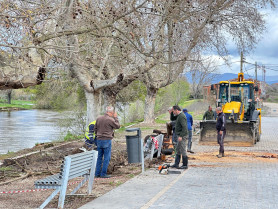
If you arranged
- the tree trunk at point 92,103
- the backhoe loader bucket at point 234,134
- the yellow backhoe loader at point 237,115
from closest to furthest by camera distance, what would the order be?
1. the backhoe loader bucket at point 234,134
2. the yellow backhoe loader at point 237,115
3. the tree trunk at point 92,103

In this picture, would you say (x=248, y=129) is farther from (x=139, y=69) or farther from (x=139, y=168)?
(x=139, y=168)

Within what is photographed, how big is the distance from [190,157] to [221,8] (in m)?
6.28

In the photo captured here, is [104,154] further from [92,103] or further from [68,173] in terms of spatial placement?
[92,103]

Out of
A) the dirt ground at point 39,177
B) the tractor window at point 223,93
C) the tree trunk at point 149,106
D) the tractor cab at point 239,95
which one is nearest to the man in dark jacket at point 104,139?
the dirt ground at point 39,177

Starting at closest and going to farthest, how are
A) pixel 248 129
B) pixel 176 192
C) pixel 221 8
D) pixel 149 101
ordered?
pixel 176 192 → pixel 221 8 → pixel 248 129 → pixel 149 101

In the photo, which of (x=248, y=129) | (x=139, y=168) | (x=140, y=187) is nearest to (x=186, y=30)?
(x=248, y=129)

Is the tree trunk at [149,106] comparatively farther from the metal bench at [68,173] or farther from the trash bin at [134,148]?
the metal bench at [68,173]

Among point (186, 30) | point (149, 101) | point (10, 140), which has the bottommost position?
point (10, 140)

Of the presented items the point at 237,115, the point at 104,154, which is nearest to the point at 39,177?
the point at 104,154

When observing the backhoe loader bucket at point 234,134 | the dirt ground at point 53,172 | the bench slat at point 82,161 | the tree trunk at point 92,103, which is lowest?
the dirt ground at point 53,172

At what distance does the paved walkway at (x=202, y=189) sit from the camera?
788 cm

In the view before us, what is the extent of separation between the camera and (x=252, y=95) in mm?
21828

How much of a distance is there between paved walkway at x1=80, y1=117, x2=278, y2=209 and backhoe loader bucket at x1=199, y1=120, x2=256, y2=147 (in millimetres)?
6123

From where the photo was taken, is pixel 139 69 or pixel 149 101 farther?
pixel 149 101
